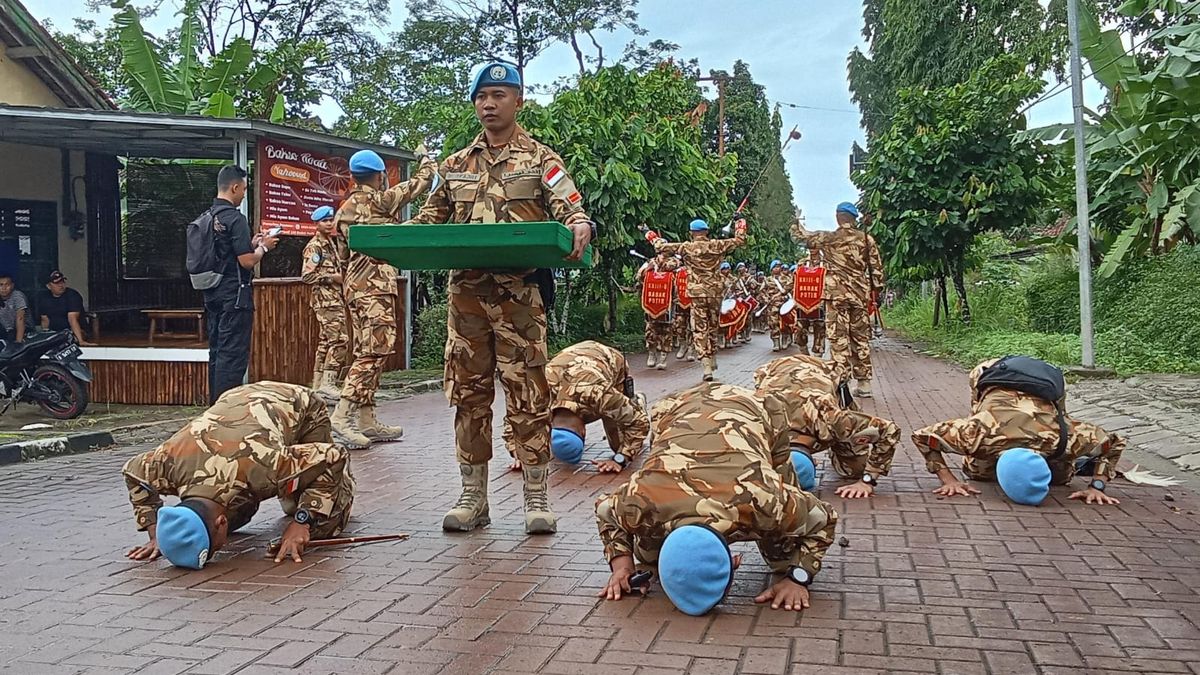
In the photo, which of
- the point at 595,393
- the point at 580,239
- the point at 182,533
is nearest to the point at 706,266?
the point at 595,393

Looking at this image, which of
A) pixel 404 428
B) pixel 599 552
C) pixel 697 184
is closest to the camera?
pixel 599 552

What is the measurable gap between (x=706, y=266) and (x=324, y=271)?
637 centimetres

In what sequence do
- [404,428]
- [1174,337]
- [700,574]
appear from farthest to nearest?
[1174,337], [404,428], [700,574]

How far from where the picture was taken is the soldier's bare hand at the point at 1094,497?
5.90 meters

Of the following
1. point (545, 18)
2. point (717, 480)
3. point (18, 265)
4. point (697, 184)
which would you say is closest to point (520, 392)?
point (717, 480)

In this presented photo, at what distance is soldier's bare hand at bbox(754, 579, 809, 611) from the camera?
13.0 feet

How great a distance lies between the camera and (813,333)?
53.9 feet

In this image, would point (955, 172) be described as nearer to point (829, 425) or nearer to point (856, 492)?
point (856, 492)

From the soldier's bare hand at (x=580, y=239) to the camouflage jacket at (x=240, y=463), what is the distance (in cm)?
147

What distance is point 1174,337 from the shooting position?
42.9ft

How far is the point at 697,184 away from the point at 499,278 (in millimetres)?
14855

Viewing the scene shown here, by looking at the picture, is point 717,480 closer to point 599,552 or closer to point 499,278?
point 599,552

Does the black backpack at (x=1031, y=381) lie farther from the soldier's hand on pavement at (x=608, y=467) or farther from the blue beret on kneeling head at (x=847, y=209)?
the blue beret on kneeling head at (x=847, y=209)

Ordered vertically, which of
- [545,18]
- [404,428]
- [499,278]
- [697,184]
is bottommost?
[404,428]
